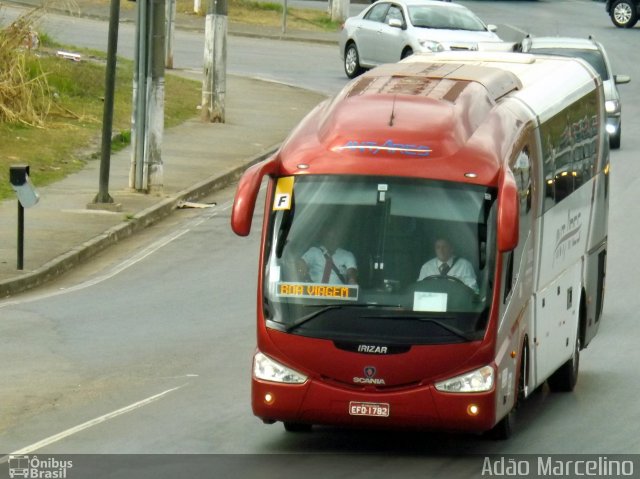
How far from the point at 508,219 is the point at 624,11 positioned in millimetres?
41243

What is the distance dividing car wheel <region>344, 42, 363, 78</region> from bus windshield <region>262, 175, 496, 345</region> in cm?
2700

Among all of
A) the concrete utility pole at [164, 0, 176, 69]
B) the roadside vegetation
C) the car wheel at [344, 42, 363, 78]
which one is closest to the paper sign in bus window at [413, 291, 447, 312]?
the roadside vegetation

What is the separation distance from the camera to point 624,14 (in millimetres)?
50969

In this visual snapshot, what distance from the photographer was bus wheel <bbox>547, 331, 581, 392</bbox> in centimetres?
1418

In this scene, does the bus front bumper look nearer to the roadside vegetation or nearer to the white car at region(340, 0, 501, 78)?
Answer: the roadside vegetation

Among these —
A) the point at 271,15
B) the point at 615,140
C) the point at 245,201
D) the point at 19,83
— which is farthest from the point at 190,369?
the point at 271,15

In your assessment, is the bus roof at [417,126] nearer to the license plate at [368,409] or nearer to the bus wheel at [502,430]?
the license plate at [368,409]

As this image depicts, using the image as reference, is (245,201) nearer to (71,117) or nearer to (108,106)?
(108,106)

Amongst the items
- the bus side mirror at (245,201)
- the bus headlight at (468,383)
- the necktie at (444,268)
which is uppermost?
the bus side mirror at (245,201)

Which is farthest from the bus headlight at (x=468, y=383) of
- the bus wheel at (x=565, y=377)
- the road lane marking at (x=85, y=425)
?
the bus wheel at (x=565, y=377)

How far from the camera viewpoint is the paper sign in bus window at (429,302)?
36.5ft

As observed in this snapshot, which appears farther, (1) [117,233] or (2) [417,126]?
(1) [117,233]

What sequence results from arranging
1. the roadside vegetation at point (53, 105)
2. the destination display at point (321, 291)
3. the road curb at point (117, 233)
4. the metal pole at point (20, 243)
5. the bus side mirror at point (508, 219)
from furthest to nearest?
1. the roadside vegetation at point (53, 105)
2. the metal pole at point (20, 243)
3. the road curb at point (117, 233)
4. the destination display at point (321, 291)
5. the bus side mirror at point (508, 219)

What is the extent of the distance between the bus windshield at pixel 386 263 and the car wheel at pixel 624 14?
40533 mm
